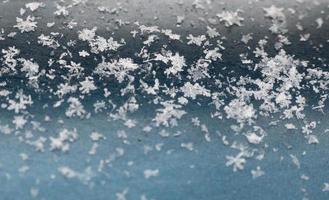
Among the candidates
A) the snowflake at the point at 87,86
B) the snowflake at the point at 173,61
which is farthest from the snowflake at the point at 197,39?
the snowflake at the point at 87,86

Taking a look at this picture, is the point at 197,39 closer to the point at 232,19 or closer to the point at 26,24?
the point at 232,19

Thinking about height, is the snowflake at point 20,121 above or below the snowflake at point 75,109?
below

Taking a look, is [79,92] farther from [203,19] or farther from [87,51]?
[203,19]

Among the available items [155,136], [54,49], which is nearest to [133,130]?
[155,136]

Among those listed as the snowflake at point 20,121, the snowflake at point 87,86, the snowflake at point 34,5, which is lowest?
the snowflake at point 20,121

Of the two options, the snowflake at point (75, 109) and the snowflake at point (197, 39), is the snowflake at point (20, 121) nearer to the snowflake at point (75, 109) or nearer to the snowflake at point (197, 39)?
the snowflake at point (75, 109)

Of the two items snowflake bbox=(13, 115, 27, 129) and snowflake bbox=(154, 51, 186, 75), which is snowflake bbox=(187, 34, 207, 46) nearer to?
snowflake bbox=(154, 51, 186, 75)

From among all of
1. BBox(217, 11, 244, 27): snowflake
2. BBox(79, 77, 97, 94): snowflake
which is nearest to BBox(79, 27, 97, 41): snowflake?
BBox(79, 77, 97, 94): snowflake

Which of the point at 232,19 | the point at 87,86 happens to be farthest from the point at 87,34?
the point at 232,19

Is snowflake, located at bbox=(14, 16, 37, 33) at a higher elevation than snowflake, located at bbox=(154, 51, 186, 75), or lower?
higher
